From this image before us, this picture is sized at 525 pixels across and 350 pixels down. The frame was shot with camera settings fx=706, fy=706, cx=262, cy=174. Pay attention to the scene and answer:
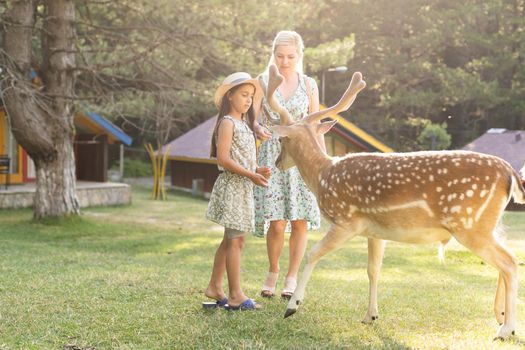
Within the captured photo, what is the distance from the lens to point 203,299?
5184mm

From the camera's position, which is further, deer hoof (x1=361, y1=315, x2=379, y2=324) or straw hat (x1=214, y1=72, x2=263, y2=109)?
straw hat (x1=214, y1=72, x2=263, y2=109)

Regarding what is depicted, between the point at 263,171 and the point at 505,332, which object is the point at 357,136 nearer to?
the point at 263,171

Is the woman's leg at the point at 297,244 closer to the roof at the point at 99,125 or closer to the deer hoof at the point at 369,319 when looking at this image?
the deer hoof at the point at 369,319

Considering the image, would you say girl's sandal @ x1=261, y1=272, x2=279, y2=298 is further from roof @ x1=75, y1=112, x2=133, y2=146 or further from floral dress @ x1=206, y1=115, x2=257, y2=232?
roof @ x1=75, y1=112, x2=133, y2=146

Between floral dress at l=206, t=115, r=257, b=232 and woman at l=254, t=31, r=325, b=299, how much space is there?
0.45 m

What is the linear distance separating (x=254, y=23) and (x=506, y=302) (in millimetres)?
9121

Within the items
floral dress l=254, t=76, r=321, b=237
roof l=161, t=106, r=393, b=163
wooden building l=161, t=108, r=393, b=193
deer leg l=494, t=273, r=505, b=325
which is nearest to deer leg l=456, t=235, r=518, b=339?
deer leg l=494, t=273, r=505, b=325

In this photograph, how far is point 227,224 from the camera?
4.66 meters

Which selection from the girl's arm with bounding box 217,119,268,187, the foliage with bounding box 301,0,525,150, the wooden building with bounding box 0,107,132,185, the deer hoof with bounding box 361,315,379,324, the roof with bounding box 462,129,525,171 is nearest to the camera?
the deer hoof with bounding box 361,315,379,324

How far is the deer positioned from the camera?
386 centimetres

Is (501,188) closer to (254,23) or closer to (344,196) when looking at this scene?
(344,196)

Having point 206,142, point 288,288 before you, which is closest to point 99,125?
point 206,142

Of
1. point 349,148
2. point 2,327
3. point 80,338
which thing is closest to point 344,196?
point 80,338

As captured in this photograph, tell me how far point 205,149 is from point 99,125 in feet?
13.6
